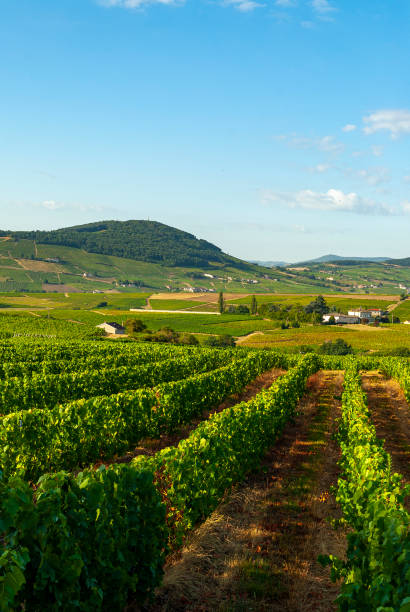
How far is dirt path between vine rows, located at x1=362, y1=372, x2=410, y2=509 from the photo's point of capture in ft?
52.6

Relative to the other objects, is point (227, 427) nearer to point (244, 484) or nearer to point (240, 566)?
point (244, 484)

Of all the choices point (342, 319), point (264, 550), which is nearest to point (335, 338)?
point (342, 319)

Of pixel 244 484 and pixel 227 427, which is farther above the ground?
pixel 227 427

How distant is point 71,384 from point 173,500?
14755 millimetres

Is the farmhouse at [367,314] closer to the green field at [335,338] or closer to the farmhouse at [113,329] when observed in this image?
the green field at [335,338]

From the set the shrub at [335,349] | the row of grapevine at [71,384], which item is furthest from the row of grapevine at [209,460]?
the shrub at [335,349]

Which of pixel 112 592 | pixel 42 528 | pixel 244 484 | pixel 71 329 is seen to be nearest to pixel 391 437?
pixel 244 484

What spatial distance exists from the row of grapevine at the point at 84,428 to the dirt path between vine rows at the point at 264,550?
15.4 feet

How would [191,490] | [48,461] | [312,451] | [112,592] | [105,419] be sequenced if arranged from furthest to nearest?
[312,451] → [105,419] → [48,461] → [191,490] → [112,592]

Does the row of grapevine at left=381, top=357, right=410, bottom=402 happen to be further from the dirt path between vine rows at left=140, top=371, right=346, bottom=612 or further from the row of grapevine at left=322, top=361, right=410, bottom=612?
the row of grapevine at left=322, top=361, right=410, bottom=612

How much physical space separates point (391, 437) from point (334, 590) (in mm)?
12888

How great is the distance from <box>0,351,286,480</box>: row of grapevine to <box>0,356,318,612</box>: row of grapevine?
4.73 metres

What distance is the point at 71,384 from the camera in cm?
2253

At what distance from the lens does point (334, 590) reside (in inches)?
308
